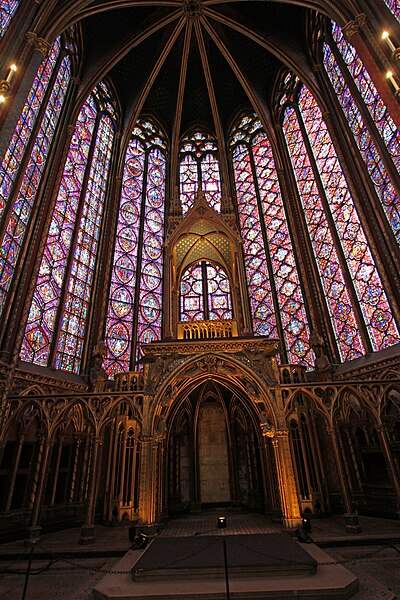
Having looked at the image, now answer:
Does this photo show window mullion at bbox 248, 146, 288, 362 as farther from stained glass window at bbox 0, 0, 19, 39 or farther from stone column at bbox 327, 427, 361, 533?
stained glass window at bbox 0, 0, 19, 39

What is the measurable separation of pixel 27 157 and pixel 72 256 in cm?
351

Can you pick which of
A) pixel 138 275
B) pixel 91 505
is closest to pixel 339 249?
pixel 138 275

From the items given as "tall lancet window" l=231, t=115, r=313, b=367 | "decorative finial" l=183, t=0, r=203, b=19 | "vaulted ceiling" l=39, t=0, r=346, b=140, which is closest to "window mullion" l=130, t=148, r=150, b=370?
"vaulted ceiling" l=39, t=0, r=346, b=140

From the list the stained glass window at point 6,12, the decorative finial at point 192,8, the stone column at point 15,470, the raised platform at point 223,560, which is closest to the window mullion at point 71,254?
the stone column at point 15,470

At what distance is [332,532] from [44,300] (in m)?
10.2

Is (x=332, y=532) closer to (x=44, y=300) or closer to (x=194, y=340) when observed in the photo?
(x=194, y=340)

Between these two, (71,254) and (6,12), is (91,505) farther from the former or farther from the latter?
(6,12)

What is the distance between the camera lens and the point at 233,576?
476 cm

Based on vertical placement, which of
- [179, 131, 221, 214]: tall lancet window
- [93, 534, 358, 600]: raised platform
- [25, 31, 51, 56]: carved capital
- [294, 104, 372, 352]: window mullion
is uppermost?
[179, 131, 221, 214]: tall lancet window

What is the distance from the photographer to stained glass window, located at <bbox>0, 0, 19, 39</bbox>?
9.18 m

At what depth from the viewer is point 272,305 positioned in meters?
13.7

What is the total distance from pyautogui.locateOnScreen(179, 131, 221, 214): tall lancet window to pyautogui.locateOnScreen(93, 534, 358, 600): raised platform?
1455 centimetres

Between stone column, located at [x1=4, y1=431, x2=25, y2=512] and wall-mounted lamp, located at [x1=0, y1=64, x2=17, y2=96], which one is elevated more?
wall-mounted lamp, located at [x1=0, y1=64, x2=17, y2=96]

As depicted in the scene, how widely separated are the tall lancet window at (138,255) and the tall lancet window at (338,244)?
22.5 ft
